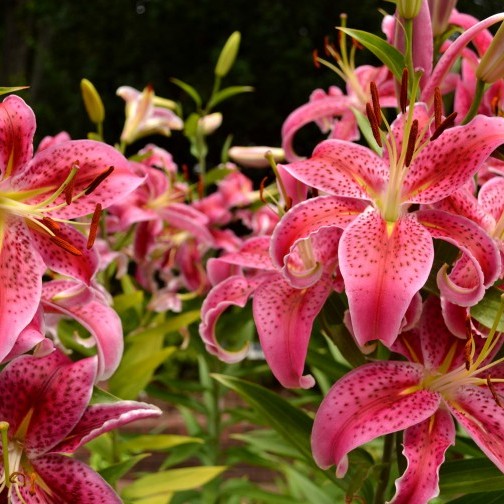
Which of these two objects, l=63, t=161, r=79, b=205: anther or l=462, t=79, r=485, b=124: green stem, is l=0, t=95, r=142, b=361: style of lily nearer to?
A: l=63, t=161, r=79, b=205: anther

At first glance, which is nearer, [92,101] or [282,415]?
[282,415]

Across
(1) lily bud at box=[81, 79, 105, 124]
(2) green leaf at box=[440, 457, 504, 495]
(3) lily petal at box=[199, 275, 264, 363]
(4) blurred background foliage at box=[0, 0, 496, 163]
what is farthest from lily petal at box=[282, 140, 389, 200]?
(4) blurred background foliage at box=[0, 0, 496, 163]

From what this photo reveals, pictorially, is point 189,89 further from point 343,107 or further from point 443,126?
point 443,126

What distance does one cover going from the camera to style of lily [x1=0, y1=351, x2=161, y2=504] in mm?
540

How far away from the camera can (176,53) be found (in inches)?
217

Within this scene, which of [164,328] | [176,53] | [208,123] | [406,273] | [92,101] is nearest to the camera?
[406,273]

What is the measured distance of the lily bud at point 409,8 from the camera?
579mm

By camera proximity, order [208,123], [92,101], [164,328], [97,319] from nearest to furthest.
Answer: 1. [97,319]
2. [92,101]
3. [164,328]
4. [208,123]

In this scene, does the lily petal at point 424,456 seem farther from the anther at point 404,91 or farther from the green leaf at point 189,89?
the green leaf at point 189,89

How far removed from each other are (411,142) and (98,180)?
0.20 meters

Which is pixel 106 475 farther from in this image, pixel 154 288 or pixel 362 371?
pixel 154 288

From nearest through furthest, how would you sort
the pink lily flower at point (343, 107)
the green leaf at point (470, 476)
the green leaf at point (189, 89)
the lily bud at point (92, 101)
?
the green leaf at point (470, 476) < the pink lily flower at point (343, 107) < the lily bud at point (92, 101) < the green leaf at point (189, 89)

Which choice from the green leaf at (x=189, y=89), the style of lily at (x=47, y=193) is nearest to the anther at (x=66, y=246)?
the style of lily at (x=47, y=193)

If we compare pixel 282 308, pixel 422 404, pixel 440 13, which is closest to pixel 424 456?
pixel 422 404
